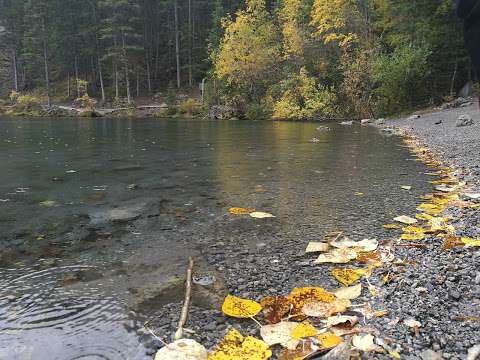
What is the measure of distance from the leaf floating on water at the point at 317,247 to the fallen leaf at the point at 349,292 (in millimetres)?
759

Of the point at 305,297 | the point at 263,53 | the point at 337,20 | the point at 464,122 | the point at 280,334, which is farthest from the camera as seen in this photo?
the point at 263,53

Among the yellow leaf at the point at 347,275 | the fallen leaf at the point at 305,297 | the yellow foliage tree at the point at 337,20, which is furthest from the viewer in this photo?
the yellow foliage tree at the point at 337,20

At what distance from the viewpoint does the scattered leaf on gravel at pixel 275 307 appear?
102 inches

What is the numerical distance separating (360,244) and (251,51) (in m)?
32.9

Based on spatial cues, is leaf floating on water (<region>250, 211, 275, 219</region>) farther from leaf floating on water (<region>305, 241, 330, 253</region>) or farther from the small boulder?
the small boulder

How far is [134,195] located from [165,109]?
34166mm

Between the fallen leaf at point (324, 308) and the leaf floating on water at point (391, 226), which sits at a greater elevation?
the leaf floating on water at point (391, 226)

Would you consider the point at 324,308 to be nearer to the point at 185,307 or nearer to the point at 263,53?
the point at 185,307

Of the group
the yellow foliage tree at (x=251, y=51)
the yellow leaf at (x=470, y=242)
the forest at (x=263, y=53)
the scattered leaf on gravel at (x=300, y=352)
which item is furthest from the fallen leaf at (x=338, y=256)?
the yellow foliage tree at (x=251, y=51)

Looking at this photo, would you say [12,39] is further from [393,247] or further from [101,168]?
[393,247]

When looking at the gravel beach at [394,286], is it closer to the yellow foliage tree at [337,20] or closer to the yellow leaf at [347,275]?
the yellow leaf at [347,275]

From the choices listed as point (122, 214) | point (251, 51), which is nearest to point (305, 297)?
point (122, 214)

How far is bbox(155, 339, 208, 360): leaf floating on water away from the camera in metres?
2.08

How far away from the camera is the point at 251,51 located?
34.7 metres
